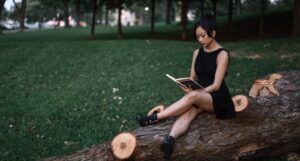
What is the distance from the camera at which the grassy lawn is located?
28.7 ft

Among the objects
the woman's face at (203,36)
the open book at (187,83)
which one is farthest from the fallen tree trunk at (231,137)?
the woman's face at (203,36)

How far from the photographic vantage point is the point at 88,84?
12789 mm

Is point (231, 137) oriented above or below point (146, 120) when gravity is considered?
below

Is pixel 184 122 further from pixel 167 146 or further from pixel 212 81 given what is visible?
pixel 212 81

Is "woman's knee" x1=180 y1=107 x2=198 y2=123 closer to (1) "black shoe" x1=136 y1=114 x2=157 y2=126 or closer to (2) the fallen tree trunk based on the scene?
(2) the fallen tree trunk

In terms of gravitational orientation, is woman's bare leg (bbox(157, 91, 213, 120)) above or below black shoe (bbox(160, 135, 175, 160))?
above

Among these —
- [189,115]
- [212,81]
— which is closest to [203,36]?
[212,81]

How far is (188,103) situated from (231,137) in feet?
2.80

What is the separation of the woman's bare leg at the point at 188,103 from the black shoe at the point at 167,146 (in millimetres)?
437

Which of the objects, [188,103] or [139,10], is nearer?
[188,103]

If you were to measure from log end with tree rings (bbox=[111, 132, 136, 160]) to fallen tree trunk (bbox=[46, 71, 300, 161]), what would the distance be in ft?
0.37

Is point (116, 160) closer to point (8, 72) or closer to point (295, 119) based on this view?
point (295, 119)

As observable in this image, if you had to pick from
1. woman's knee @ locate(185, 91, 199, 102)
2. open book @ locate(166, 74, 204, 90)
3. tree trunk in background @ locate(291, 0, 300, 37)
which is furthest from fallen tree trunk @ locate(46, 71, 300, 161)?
tree trunk in background @ locate(291, 0, 300, 37)

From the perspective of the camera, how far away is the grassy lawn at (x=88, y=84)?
8.76m
